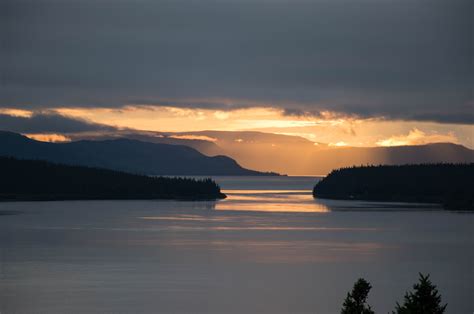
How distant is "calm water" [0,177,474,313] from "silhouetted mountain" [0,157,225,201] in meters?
72.7

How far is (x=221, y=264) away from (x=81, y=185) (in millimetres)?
127156

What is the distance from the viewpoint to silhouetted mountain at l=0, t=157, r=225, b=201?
591 feet

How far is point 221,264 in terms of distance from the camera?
61.5 metres

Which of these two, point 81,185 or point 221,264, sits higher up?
point 81,185

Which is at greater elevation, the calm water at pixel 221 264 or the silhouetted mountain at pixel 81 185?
the silhouetted mountain at pixel 81 185

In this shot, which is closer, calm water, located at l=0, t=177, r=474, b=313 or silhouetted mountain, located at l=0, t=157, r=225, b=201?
calm water, located at l=0, t=177, r=474, b=313

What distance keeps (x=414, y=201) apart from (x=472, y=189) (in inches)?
658

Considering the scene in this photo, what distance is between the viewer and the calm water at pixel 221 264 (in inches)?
1779

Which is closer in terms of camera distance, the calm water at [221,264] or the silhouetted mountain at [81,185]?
the calm water at [221,264]

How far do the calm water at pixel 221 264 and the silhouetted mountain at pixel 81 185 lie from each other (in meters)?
72.7

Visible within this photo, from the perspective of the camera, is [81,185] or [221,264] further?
[81,185]

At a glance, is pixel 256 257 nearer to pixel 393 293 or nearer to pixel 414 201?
pixel 393 293

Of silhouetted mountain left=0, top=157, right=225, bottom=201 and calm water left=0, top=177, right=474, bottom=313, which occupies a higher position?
silhouetted mountain left=0, top=157, right=225, bottom=201

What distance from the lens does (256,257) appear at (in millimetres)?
65938
